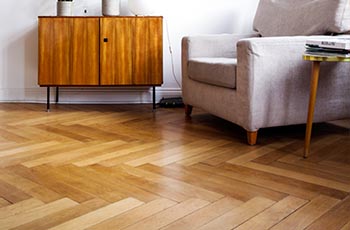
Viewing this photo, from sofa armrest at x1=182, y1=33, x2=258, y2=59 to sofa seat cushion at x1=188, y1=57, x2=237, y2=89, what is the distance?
0.10 meters

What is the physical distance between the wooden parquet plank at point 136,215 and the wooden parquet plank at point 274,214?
0.90 feet

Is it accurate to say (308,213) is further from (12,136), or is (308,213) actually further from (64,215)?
(12,136)

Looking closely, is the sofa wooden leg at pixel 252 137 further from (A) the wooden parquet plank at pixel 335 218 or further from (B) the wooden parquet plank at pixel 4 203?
(B) the wooden parquet plank at pixel 4 203

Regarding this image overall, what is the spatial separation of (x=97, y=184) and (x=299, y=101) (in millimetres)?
1190

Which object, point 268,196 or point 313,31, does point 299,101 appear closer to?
point 313,31

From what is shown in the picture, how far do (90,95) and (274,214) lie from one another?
2.40 meters

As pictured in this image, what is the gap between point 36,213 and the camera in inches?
55.1

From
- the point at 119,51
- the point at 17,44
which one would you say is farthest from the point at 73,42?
the point at 17,44

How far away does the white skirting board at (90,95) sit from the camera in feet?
11.7

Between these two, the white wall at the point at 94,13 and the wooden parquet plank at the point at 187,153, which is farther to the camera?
the white wall at the point at 94,13

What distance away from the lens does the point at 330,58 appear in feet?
6.28

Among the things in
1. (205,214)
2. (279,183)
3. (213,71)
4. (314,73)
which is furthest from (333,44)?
(205,214)

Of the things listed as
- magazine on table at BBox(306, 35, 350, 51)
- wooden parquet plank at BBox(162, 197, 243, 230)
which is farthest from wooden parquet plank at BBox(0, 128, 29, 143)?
magazine on table at BBox(306, 35, 350, 51)

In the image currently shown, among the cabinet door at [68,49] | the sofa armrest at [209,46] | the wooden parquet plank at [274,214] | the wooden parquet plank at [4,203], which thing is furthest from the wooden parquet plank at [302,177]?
the cabinet door at [68,49]
